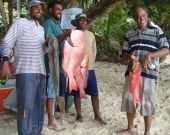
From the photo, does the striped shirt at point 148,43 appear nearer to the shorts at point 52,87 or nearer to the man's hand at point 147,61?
the man's hand at point 147,61

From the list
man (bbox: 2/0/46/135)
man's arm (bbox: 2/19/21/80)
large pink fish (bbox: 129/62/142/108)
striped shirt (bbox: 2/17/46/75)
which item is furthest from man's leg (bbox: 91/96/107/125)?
man's arm (bbox: 2/19/21/80)

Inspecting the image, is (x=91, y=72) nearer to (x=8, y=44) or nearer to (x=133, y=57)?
(x=133, y=57)

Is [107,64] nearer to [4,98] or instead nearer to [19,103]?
[4,98]

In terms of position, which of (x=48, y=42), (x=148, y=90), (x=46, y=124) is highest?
(x=48, y=42)

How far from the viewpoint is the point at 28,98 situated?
3.06 meters

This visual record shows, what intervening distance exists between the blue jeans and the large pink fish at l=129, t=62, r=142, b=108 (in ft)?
3.69

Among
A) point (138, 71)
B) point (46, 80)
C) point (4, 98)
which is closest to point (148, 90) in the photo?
point (138, 71)

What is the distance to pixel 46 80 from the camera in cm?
349

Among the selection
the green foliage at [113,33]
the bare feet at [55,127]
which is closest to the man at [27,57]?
the bare feet at [55,127]

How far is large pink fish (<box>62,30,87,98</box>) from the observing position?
279cm

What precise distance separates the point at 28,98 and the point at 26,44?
653 mm

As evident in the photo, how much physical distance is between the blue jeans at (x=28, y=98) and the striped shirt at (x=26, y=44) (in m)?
0.11

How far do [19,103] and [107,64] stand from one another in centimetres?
592

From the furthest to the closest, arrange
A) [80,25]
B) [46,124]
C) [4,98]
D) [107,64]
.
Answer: [107,64] → [4,98] → [46,124] → [80,25]
